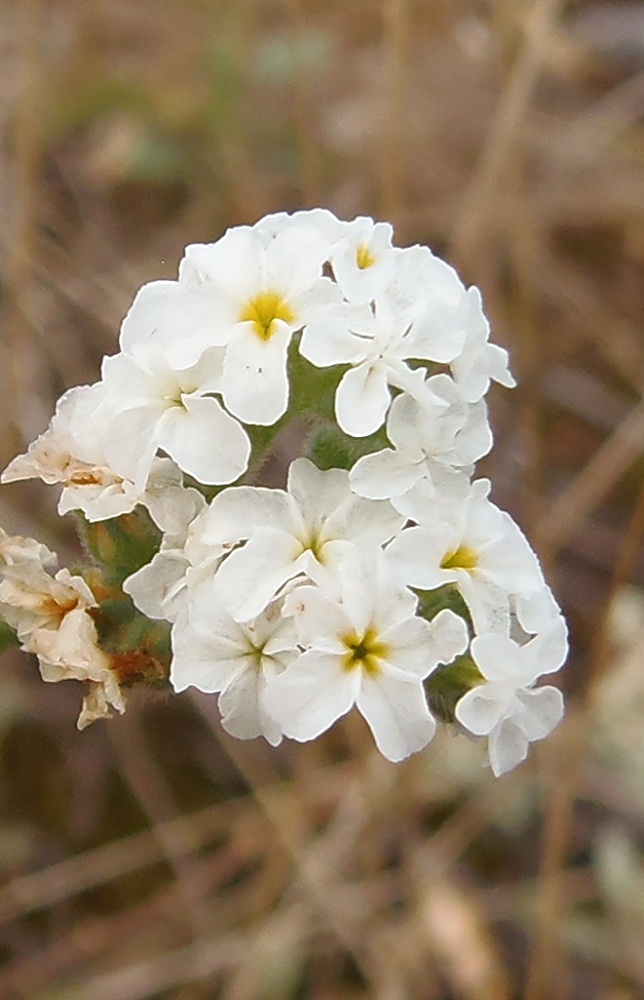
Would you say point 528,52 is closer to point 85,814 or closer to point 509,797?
point 509,797

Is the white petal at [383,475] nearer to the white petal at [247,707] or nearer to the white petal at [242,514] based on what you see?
the white petal at [242,514]

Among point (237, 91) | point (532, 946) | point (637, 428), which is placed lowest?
point (532, 946)

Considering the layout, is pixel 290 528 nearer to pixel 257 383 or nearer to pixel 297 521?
pixel 297 521

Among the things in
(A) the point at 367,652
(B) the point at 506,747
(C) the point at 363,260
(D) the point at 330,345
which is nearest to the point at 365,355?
(D) the point at 330,345

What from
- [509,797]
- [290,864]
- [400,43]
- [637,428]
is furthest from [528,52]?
[290,864]

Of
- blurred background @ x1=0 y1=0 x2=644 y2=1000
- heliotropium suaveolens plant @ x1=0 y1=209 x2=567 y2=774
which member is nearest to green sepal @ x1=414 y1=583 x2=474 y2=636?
heliotropium suaveolens plant @ x1=0 y1=209 x2=567 y2=774
